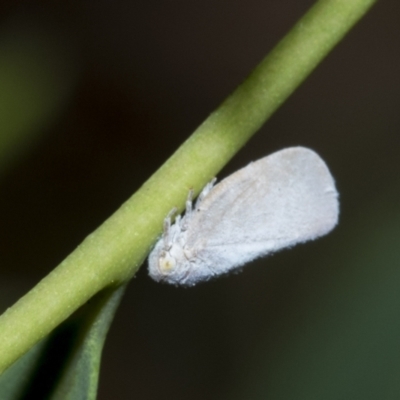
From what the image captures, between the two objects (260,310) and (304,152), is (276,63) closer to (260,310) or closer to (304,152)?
(304,152)

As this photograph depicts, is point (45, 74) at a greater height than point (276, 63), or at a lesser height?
greater

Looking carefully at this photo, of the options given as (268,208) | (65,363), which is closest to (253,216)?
(268,208)

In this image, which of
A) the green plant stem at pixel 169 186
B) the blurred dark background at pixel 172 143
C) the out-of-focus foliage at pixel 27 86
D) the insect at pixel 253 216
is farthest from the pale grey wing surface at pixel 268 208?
the blurred dark background at pixel 172 143

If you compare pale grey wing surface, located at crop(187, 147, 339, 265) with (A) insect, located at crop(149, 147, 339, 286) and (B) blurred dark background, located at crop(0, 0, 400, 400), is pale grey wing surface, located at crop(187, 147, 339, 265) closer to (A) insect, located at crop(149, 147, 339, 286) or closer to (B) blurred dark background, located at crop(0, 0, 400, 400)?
(A) insect, located at crop(149, 147, 339, 286)

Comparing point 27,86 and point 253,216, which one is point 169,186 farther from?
point 27,86

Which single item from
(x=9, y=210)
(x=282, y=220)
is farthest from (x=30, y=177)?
(x=282, y=220)

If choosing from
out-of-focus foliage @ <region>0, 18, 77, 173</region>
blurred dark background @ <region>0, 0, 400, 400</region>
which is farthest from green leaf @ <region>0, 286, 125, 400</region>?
blurred dark background @ <region>0, 0, 400, 400</region>
